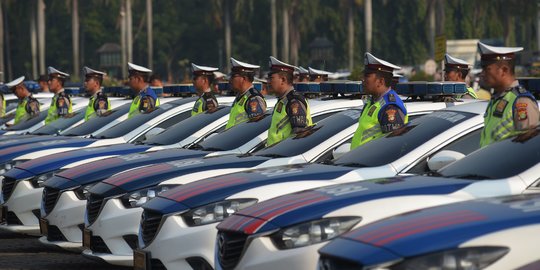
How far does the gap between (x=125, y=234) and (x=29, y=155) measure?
425 cm

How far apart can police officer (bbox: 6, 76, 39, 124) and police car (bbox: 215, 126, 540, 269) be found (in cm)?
1280

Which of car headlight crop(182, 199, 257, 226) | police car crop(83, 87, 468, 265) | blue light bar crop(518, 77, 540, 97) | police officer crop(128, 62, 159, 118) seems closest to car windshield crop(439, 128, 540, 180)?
car headlight crop(182, 199, 257, 226)

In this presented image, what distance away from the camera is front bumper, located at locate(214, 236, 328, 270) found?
6.41 metres

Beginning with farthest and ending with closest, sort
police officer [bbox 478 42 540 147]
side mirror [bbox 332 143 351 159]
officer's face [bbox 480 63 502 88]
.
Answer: side mirror [bbox 332 143 351 159]
officer's face [bbox 480 63 502 88]
police officer [bbox 478 42 540 147]

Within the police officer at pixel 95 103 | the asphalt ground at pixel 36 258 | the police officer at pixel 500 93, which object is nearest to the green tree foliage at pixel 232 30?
the police officer at pixel 95 103

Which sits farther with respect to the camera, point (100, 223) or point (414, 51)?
point (414, 51)

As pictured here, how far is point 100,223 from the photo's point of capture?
9383 mm

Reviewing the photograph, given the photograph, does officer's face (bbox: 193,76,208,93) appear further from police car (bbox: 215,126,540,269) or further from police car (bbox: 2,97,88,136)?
police car (bbox: 215,126,540,269)

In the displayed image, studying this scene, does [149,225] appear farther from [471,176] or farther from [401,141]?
[471,176]

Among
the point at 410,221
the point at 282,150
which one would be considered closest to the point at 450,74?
the point at 282,150

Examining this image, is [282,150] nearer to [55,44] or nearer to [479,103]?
[479,103]

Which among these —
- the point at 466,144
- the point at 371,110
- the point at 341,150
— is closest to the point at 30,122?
the point at 371,110

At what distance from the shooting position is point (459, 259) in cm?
516

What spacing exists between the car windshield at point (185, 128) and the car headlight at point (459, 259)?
7.08 meters
